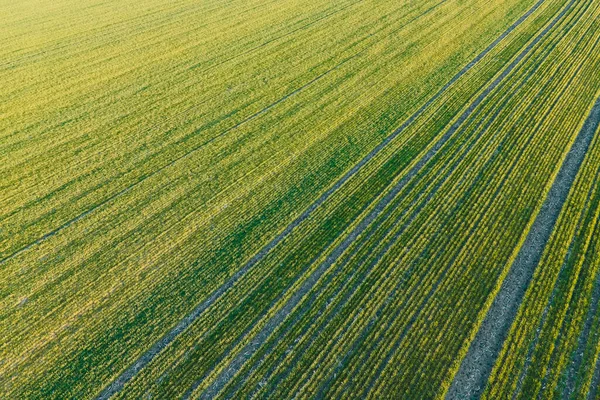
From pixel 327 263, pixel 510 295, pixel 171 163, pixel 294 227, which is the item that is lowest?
pixel 510 295

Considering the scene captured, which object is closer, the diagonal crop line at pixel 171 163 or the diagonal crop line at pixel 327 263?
the diagonal crop line at pixel 327 263

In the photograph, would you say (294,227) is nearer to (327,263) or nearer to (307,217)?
(307,217)

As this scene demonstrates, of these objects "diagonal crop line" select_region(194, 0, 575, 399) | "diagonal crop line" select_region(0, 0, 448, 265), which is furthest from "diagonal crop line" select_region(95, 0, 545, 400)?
"diagonal crop line" select_region(0, 0, 448, 265)

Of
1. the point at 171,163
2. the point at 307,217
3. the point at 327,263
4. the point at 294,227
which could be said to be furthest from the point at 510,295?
the point at 171,163

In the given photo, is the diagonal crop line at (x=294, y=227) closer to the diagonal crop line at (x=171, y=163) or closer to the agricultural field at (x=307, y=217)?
the agricultural field at (x=307, y=217)

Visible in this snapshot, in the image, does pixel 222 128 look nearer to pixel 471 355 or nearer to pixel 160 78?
pixel 160 78

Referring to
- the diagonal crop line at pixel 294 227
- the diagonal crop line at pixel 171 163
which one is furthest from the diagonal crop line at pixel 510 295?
the diagonal crop line at pixel 171 163
